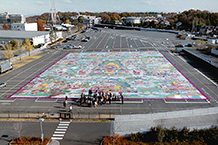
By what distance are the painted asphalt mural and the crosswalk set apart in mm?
9836

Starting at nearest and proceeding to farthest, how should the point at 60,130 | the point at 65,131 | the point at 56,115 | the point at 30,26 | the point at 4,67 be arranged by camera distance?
the point at 65,131 → the point at 60,130 → the point at 56,115 → the point at 4,67 → the point at 30,26

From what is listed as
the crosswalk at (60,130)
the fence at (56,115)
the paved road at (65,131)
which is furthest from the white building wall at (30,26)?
the crosswalk at (60,130)

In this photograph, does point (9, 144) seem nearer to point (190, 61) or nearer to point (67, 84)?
point (67, 84)

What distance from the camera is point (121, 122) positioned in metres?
24.4

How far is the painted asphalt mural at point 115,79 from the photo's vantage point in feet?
121

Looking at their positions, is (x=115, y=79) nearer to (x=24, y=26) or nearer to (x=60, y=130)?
(x=60, y=130)

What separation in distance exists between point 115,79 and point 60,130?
70.9ft

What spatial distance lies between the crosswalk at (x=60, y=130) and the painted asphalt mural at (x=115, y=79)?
9.84 m

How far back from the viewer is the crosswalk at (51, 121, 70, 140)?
2342 centimetres

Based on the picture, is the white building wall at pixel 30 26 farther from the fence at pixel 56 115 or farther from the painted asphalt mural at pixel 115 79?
the fence at pixel 56 115

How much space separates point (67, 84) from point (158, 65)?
2631 centimetres

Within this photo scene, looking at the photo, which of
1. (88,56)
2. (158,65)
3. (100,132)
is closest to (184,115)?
(100,132)

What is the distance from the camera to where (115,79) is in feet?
145

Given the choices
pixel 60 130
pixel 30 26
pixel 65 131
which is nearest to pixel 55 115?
pixel 60 130
